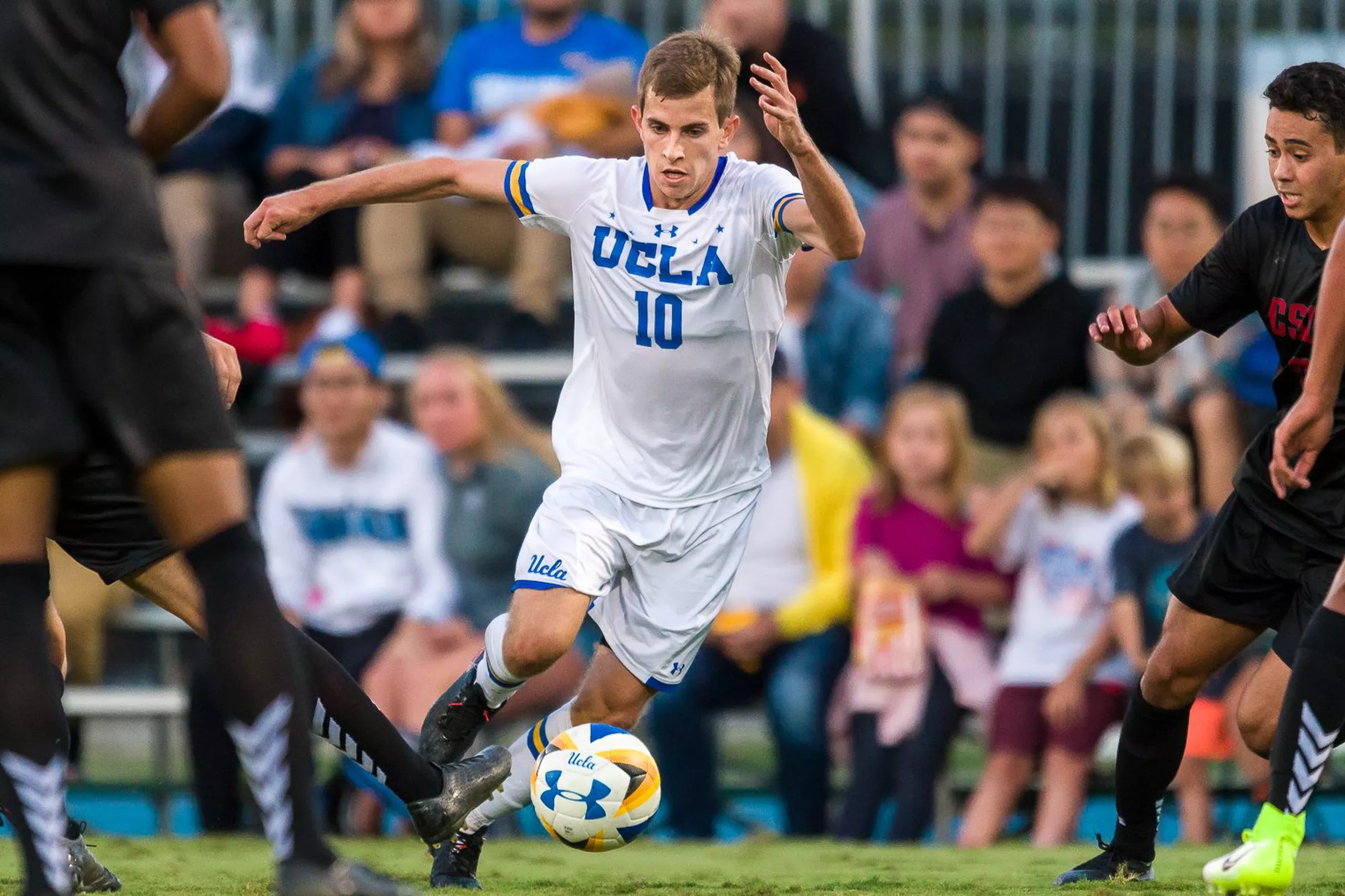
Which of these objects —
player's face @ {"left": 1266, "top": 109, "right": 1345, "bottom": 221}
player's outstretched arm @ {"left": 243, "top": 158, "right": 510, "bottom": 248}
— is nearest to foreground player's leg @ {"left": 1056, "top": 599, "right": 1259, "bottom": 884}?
player's face @ {"left": 1266, "top": 109, "right": 1345, "bottom": 221}

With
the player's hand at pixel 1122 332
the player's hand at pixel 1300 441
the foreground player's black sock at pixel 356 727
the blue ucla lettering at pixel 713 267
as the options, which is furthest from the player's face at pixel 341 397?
the player's hand at pixel 1300 441

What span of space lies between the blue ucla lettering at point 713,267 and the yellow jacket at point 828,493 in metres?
3.22

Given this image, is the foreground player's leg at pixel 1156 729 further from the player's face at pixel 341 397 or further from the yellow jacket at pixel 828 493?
the player's face at pixel 341 397

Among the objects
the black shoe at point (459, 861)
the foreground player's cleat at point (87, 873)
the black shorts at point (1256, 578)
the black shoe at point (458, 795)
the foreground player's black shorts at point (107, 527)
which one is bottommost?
the black shoe at point (459, 861)

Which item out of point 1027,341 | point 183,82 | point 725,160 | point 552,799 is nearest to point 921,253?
point 1027,341

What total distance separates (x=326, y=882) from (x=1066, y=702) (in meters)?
4.97

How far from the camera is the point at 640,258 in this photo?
5.43 metres

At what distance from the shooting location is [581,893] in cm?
512

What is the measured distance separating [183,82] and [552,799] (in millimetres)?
2346

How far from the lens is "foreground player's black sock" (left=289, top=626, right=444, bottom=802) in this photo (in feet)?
15.3

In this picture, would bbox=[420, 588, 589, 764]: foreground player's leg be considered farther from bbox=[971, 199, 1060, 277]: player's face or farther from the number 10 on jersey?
bbox=[971, 199, 1060, 277]: player's face

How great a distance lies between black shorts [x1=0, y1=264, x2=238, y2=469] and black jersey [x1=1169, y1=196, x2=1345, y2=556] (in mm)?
2770

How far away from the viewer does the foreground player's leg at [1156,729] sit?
16.3 feet

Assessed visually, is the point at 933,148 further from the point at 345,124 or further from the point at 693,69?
the point at 693,69
